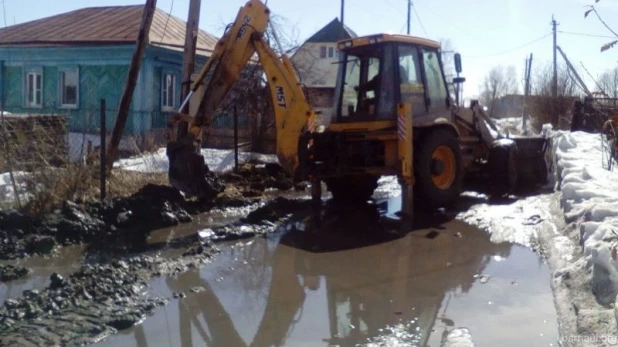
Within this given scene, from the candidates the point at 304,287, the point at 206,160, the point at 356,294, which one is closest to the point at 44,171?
the point at 304,287

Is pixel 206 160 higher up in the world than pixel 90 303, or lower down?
higher up

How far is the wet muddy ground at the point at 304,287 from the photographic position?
613 centimetres

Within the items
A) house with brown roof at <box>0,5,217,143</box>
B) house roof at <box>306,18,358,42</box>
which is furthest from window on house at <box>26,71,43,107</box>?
house roof at <box>306,18,358,42</box>

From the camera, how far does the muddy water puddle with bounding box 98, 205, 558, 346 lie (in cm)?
612

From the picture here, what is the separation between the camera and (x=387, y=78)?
11906 millimetres

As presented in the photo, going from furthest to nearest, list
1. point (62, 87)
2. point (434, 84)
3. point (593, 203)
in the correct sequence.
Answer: point (62, 87) < point (434, 84) < point (593, 203)

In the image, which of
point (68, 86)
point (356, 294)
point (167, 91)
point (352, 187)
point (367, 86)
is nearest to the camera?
point (356, 294)

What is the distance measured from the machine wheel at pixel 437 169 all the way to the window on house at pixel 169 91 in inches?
532

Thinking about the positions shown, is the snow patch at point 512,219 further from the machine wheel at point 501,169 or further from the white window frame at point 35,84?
the white window frame at point 35,84

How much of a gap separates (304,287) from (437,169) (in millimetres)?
5138

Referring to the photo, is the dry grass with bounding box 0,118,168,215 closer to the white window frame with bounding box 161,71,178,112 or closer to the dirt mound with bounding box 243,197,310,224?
the dirt mound with bounding box 243,197,310,224

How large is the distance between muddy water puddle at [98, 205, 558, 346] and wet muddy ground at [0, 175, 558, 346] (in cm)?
1

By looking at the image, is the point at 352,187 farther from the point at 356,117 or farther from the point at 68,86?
the point at 68,86

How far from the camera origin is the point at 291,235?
10.6 m
